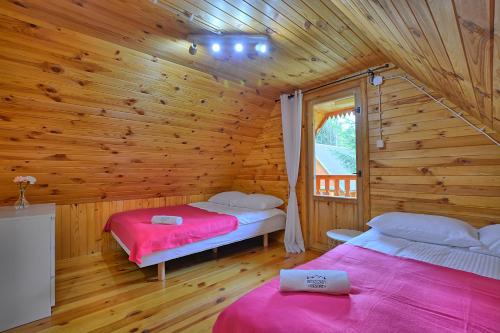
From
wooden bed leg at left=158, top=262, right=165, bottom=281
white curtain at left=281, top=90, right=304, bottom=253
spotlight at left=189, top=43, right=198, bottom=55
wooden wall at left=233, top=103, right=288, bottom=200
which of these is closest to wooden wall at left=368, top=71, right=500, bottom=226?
white curtain at left=281, top=90, right=304, bottom=253

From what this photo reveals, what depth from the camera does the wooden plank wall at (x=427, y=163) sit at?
2.11 m

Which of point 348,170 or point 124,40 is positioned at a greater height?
point 124,40

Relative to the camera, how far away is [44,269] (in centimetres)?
200

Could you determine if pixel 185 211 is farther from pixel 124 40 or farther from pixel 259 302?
pixel 259 302

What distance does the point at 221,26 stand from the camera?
186 centimetres

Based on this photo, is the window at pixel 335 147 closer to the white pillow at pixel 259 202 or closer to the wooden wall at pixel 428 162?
the wooden wall at pixel 428 162

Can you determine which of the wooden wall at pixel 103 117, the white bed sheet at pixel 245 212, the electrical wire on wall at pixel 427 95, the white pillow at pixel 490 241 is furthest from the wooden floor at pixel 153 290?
the electrical wire on wall at pixel 427 95

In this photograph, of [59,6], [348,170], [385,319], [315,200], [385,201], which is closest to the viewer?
[385,319]

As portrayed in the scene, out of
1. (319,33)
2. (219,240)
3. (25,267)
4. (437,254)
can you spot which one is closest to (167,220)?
(219,240)

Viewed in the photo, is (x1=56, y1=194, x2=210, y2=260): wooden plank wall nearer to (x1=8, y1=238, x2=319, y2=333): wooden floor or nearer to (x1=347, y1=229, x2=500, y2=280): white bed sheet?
(x1=8, y1=238, x2=319, y2=333): wooden floor

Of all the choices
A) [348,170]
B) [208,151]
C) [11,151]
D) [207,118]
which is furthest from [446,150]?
[11,151]

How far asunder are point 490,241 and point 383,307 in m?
1.30

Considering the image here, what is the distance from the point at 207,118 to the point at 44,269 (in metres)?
2.19

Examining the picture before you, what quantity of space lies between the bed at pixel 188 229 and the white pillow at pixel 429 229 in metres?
1.56
